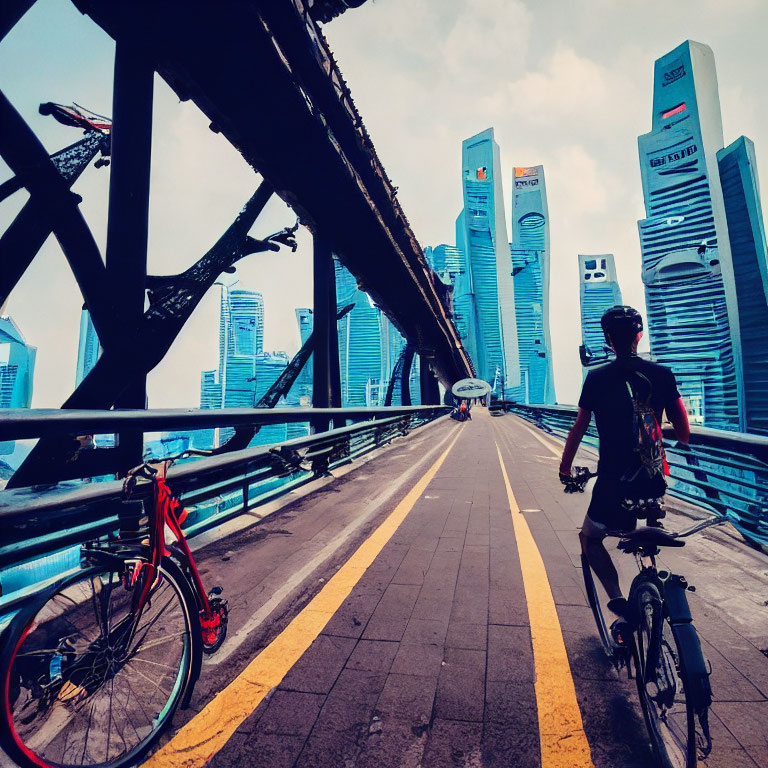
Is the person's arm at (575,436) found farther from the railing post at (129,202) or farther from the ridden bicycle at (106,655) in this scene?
the railing post at (129,202)

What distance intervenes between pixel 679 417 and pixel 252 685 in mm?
2883

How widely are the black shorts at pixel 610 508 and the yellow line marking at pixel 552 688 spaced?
2.93ft

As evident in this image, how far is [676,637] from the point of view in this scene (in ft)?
5.37

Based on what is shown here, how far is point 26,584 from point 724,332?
414 feet

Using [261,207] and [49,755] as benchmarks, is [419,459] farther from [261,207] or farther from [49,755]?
[49,755]

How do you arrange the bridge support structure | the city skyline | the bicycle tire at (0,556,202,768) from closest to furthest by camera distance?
the bicycle tire at (0,556,202,768) → the bridge support structure → the city skyline

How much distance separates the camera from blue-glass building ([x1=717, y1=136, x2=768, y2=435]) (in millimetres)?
91062

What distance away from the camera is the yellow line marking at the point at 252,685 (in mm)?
1865

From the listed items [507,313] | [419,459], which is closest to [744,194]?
[507,313]

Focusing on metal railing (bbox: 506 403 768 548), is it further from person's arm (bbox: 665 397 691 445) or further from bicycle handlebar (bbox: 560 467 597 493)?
bicycle handlebar (bbox: 560 467 597 493)

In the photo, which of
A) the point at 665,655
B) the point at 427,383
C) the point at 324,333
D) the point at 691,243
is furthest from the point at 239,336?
the point at 665,655

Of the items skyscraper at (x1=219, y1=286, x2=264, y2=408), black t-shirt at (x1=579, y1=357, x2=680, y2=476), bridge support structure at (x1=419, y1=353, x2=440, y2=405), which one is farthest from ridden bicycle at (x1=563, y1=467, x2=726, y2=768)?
skyscraper at (x1=219, y1=286, x2=264, y2=408)

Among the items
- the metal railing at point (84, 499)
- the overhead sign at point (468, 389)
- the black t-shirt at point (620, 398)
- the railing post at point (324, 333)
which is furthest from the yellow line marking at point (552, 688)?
the overhead sign at point (468, 389)

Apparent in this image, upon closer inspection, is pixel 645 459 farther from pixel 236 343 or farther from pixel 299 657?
pixel 236 343
